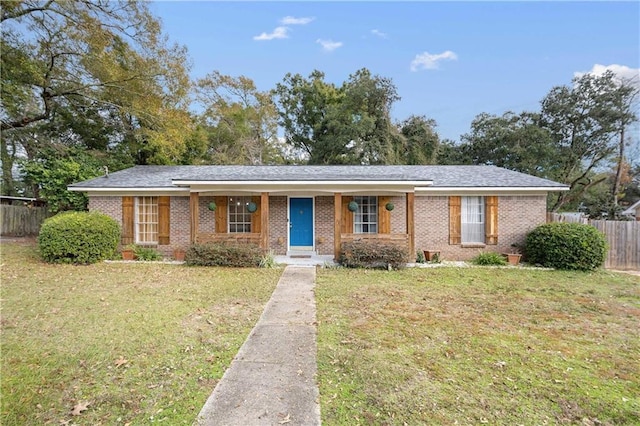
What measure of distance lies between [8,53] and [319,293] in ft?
49.0

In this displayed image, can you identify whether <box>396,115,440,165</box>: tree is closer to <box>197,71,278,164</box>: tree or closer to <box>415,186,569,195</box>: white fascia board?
<box>197,71,278,164</box>: tree

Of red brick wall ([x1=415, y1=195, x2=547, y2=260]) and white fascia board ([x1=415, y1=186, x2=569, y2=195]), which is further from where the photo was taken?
red brick wall ([x1=415, y1=195, x2=547, y2=260])

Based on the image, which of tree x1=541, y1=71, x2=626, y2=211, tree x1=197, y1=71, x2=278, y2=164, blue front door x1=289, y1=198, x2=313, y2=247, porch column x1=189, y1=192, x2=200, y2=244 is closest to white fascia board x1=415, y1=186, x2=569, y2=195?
blue front door x1=289, y1=198, x2=313, y2=247

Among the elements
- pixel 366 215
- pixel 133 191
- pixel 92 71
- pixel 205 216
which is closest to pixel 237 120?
pixel 92 71

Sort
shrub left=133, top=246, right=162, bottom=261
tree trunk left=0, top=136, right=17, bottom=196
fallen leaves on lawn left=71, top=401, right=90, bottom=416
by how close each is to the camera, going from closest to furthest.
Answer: fallen leaves on lawn left=71, top=401, right=90, bottom=416 < shrub left=133, top=246, right=162, bottom=261 < tree trunk left=0, top=136, right=17, bottom=196

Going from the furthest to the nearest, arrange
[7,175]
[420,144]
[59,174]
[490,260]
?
[420,144], [7,175], [59,174], [490,260]

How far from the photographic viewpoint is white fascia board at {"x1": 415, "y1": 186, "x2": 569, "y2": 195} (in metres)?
11.1

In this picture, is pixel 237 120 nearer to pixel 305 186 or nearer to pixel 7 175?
pixel 7 175

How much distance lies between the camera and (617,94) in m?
20.9

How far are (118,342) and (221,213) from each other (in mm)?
8087

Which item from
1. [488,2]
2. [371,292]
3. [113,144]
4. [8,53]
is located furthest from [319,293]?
[113,144]

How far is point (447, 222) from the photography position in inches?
459

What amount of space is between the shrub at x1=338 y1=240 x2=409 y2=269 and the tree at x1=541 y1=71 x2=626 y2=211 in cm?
2037

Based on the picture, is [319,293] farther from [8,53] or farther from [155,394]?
[8,53]
